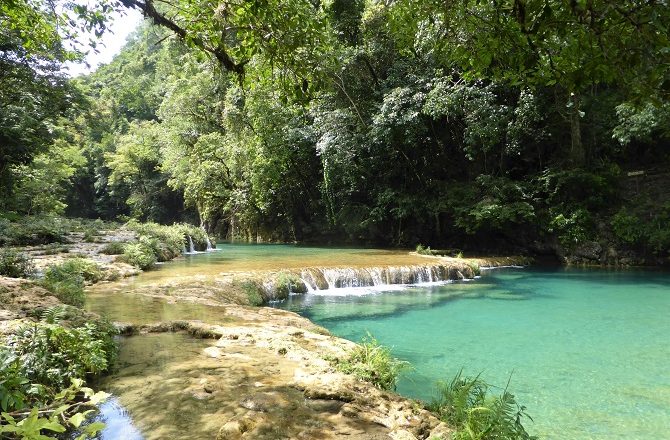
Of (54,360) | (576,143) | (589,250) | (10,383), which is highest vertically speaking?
(576,143)

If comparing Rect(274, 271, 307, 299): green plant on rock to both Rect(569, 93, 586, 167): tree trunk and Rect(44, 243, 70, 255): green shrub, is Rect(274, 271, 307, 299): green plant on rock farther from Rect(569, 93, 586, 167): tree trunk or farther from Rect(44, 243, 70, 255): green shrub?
Rect(569, 93, 586, 167): tree trunk

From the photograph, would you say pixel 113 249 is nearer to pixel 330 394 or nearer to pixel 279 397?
pixel 279 397

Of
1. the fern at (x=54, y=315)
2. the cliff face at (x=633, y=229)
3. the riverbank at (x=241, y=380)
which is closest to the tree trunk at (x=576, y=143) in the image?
the cliff face at (x=633, y=229)

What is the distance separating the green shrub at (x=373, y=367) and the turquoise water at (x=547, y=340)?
32.5 inches

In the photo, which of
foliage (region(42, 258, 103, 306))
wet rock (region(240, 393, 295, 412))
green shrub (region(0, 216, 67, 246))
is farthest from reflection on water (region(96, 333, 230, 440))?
green shrub (region(0, 216, 67, 246))

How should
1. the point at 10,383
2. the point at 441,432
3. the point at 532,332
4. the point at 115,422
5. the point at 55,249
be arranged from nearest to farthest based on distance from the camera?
the point at 10,383
the point at 115,422
the point at 441,432
the point at 532,332
the point at 55,249

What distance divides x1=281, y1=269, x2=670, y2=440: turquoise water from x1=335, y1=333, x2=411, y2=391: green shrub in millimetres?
Answer: 825

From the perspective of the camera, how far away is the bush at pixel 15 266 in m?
8.20

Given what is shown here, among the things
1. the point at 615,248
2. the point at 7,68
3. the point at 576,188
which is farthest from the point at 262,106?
the point at 615,248

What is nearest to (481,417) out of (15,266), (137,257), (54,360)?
(54,360)

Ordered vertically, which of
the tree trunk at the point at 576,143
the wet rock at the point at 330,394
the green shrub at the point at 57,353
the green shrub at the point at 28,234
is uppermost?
the tree trunk at the point at 576,143

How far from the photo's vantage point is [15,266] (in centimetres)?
833

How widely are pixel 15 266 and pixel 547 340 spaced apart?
391 inches

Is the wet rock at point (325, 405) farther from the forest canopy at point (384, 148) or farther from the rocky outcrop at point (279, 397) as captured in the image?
the forest canopy at point (384, 148)
